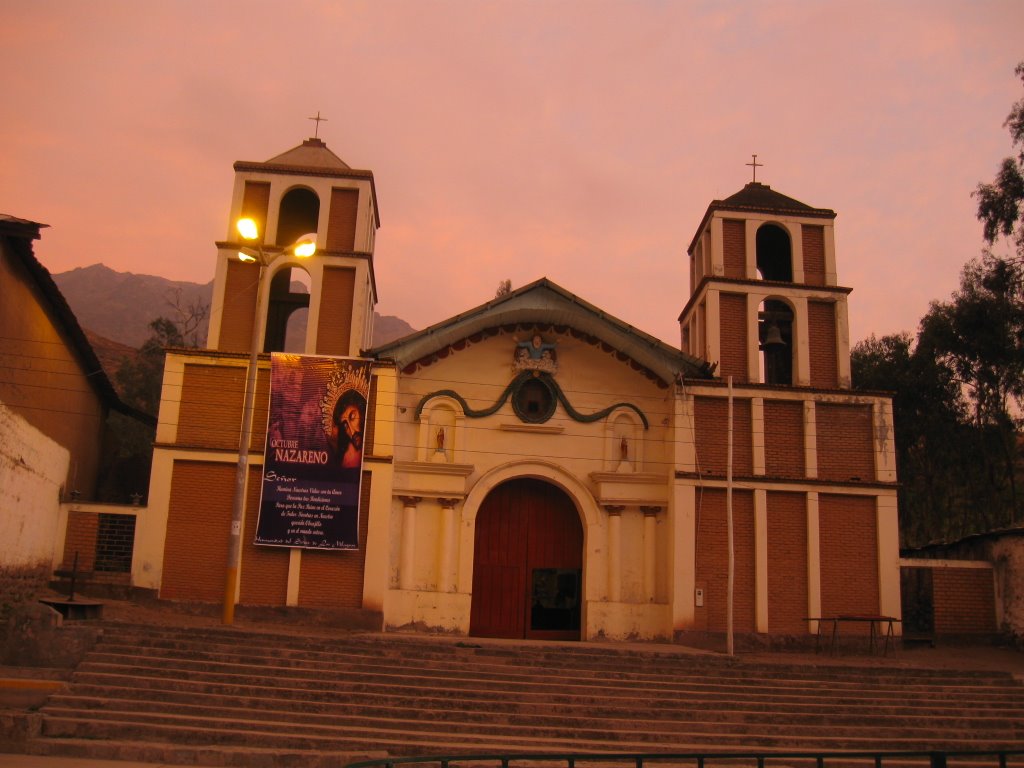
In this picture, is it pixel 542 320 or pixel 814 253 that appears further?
pixel 814 253

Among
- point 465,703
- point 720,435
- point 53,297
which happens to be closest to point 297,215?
point 53,297

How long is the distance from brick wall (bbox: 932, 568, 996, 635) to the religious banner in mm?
12902

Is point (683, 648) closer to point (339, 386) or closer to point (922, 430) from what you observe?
point (339, 386)

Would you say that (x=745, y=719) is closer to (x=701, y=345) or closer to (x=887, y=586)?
(x=887, y=586)

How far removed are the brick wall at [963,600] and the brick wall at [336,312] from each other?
14.1 meters

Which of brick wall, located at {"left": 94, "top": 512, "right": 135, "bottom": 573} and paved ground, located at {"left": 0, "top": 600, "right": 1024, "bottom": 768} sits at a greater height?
brick wall, located at {"left": 94, "top": 512, "right": 135, "bottom": 573}

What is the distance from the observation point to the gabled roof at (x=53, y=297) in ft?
49.3

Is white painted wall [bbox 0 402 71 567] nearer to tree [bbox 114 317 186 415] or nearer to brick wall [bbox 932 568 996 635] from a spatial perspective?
brick wall [bbox 932 568 996 635]

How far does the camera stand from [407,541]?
20.3m

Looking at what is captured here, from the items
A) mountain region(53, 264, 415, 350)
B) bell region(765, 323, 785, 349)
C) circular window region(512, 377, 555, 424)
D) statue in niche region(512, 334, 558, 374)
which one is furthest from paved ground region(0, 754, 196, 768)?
mountain region(53, 264, 415, 350)

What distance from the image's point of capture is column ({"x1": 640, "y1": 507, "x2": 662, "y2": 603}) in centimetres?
2083

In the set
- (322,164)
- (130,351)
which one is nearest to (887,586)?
(322,164)

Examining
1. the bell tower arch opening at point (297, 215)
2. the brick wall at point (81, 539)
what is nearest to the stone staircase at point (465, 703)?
the brick wall at point (81, 539)

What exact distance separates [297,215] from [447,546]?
9.28 m
